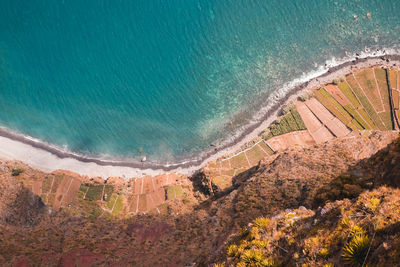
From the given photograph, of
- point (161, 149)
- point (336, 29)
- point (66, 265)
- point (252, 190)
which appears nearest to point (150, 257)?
point (66, 265)

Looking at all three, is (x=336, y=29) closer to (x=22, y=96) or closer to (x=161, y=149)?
(x=161, y=149)

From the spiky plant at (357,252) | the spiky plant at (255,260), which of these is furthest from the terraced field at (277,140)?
the spiky plant at (357,252)

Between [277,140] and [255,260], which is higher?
[277,140]

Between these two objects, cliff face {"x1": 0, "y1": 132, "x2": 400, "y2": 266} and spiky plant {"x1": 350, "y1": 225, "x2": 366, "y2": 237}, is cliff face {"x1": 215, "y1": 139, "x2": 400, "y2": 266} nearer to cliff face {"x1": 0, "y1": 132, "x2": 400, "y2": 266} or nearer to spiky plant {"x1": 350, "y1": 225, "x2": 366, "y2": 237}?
spiky plant {"x1": 350, "y1": 225, "x2": 366, "y2": 237}

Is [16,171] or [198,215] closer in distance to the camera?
[198,215]

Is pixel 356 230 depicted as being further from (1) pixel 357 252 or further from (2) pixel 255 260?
(2) pixel 255 260

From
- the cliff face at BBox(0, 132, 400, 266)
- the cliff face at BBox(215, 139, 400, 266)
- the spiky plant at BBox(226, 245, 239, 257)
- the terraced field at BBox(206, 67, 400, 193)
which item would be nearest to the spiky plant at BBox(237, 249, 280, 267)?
the cliff face at BBox(215, 139, 400, 266)

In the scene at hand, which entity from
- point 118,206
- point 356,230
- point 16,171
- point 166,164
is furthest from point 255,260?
point 16,171
